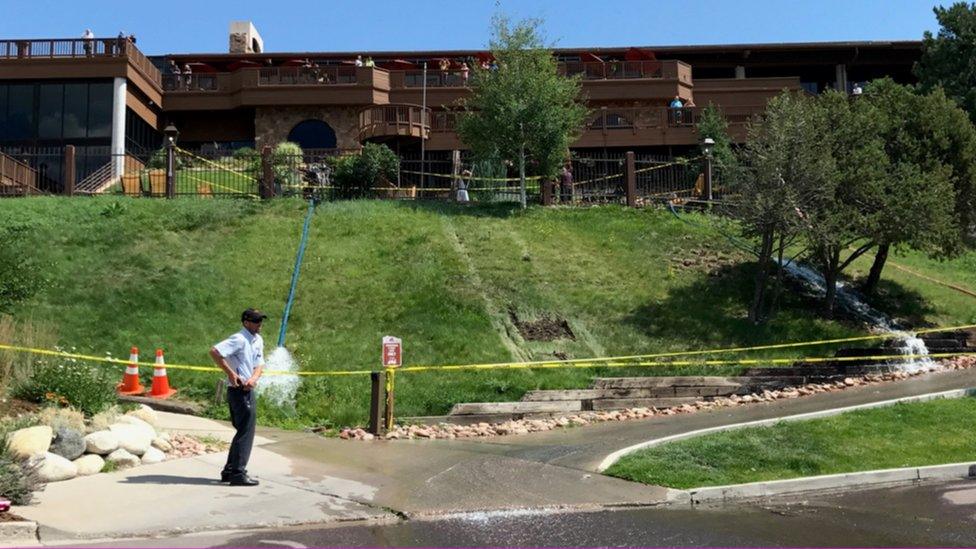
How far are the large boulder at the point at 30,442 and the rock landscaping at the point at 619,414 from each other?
4023 millimetres

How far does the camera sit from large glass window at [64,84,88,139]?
33281mm

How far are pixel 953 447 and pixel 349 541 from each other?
25.5 ft

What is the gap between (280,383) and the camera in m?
13.5

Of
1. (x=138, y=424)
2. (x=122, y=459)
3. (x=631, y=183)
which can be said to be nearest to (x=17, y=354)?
(x=138, y=424)

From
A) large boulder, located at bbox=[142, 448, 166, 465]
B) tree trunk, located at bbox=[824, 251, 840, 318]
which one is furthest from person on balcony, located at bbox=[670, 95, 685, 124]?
large boulder, located at bbox=[142, 448, 166, 465]

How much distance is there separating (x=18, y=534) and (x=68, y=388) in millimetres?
4155

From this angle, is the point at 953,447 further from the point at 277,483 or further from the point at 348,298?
the point at 348,298

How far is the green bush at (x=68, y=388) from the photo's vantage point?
994 centimetres

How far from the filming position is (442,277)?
18.1 metres

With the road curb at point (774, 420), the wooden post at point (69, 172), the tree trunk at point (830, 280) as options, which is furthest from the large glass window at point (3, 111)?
the road curb at point (774, 420)

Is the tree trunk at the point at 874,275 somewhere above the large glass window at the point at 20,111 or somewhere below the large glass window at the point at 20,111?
below

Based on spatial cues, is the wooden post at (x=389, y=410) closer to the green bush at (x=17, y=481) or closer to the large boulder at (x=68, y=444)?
the large boulder at (x=68, y=444)

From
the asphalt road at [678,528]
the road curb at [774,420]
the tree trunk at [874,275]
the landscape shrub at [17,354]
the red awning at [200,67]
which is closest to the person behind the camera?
the asphalt road at [678,528]

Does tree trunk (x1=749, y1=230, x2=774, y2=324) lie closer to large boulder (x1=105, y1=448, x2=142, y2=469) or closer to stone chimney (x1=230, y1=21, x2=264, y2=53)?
large boulder (x1=105, y1=448, x2=142, y2=469)
